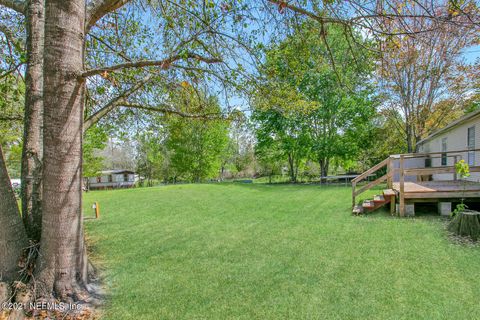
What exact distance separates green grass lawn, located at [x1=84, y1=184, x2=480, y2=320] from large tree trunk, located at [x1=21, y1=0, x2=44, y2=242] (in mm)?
1368

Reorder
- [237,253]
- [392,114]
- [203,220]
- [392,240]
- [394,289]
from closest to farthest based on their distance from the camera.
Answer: [394,289], [237,253], [392,240], [203,220], [392,114]

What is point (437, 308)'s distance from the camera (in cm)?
248

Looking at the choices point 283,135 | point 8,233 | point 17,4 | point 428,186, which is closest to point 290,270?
Result: point 8,233

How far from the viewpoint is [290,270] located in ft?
11.4

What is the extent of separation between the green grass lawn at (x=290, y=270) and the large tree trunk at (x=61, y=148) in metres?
0.67

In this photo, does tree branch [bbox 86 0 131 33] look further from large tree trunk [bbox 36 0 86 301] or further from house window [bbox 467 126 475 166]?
house window [bbox 467 126 475 166]

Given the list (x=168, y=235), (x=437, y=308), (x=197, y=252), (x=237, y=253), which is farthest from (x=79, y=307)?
(x=437, y=308)

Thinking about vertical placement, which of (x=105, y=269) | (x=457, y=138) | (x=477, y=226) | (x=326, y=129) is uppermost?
(x=326, y=129)

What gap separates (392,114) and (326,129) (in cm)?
428

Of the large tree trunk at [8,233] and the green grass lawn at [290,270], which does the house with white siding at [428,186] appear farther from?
the large tree trunk at [8,233]

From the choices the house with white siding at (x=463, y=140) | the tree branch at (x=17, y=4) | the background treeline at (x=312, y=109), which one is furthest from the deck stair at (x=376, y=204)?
the tree branch at (x=17, y=4)

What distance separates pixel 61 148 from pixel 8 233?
1103 millimetres

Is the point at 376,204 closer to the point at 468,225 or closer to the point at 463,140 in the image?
the point at 468,225

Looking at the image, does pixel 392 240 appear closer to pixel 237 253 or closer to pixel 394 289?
pixel 394 289
